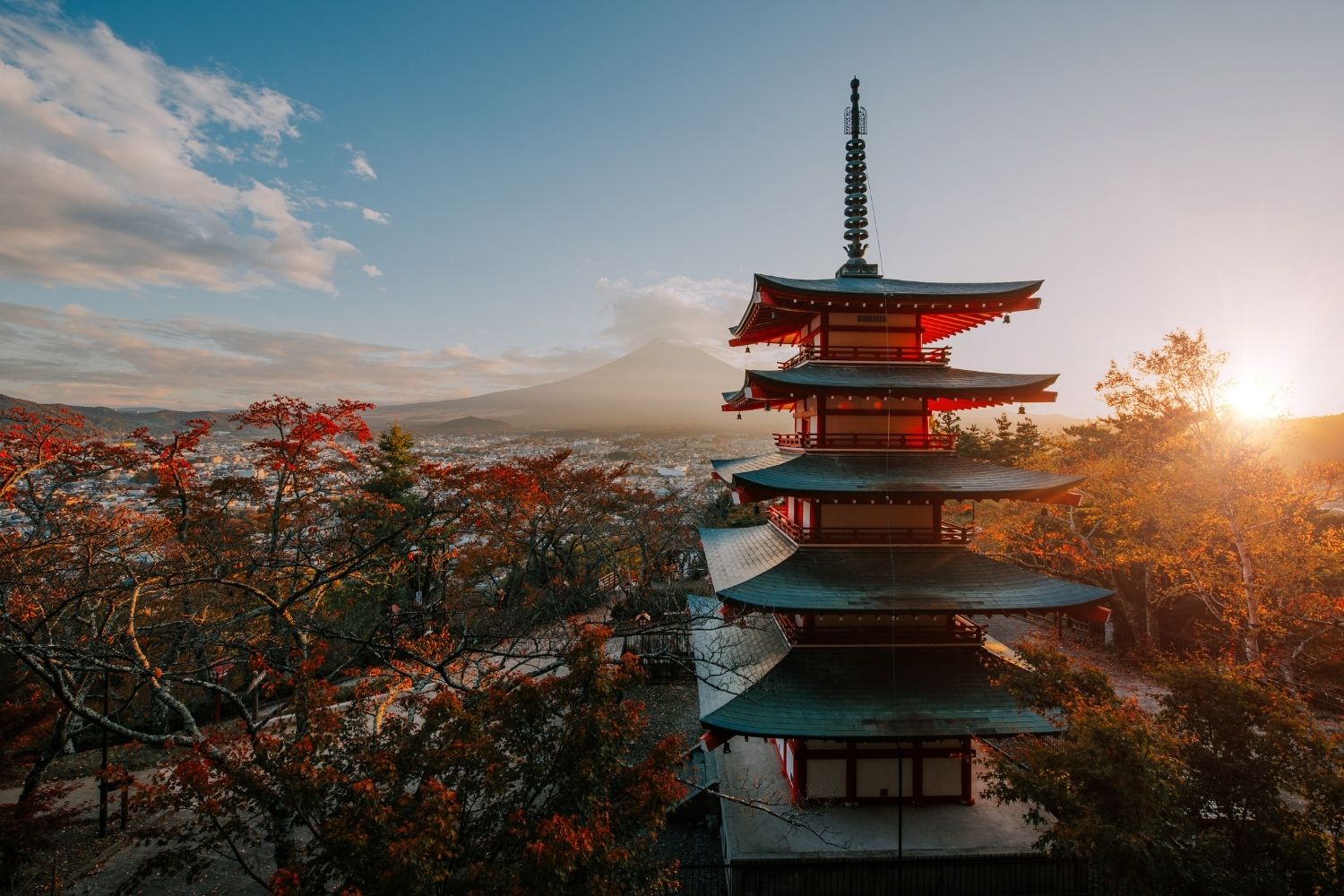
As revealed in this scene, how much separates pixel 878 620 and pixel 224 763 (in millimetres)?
9470

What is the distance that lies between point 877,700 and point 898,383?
5.43 m

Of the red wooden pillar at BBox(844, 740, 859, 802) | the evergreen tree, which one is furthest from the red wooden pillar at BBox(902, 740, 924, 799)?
the evergreen tree

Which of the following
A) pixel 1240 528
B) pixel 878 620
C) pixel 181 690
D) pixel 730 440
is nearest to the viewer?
pixel 878 620

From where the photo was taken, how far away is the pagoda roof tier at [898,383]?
383 inches

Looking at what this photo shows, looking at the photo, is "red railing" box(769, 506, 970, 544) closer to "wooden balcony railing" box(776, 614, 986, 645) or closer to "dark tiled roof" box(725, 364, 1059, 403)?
"wooden balcony railing" box(776, 614, 986, 645)

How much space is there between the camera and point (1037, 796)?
25.6 feet

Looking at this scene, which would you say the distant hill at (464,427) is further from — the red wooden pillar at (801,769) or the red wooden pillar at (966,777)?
the red wooden pillar at (966,777)

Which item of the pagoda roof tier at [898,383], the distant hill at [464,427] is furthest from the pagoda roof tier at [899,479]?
the distant hill at [464,427]

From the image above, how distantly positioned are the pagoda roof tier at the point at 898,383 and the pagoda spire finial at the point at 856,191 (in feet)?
8.45

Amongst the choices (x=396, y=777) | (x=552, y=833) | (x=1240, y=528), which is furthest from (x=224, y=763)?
(x=1240, y=528)

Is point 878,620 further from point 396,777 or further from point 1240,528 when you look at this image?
point 1240,528

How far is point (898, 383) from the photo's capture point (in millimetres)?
9914

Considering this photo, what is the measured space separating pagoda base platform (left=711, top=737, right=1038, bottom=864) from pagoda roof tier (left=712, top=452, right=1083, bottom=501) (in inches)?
196

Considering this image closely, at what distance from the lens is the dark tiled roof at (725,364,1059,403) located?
9695mm
